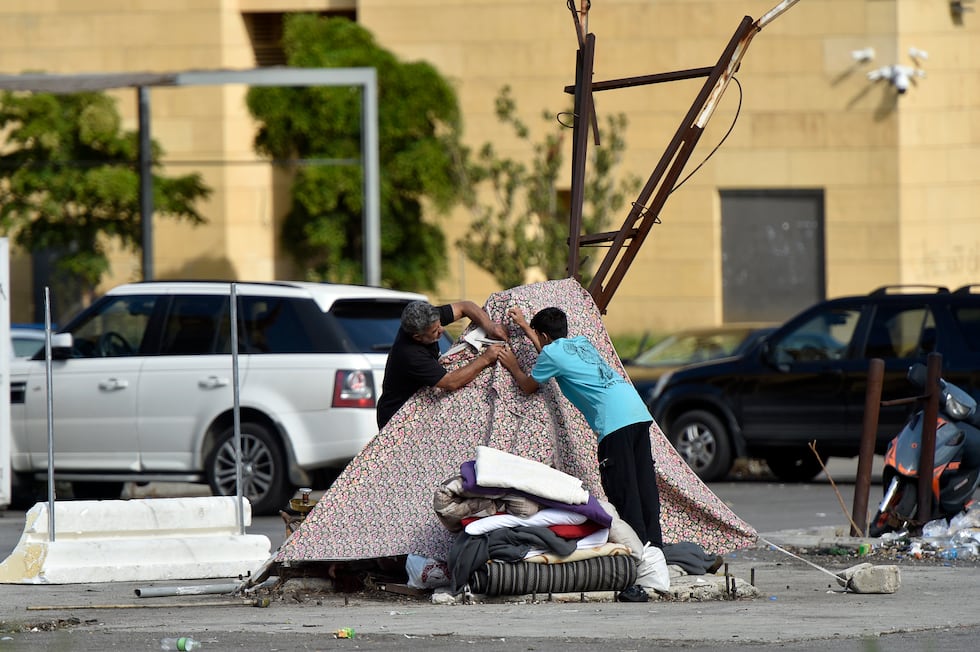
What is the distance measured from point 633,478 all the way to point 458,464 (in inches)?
37.5

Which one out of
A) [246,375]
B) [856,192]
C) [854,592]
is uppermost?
[856,192]

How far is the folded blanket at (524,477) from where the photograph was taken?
330 inches

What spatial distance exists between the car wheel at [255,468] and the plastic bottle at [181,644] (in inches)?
216

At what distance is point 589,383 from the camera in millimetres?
8820

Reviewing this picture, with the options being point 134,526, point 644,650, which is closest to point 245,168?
point 134,526

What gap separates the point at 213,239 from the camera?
3394cm

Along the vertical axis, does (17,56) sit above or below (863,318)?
above

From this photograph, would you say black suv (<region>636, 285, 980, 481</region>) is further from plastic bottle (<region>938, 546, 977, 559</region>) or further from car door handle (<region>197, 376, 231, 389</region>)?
car door handle (<region>197, 376, 231, 389</region>)

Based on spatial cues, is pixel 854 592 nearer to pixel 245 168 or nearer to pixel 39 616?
pixel 39 616

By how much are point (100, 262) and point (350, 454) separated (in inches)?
714

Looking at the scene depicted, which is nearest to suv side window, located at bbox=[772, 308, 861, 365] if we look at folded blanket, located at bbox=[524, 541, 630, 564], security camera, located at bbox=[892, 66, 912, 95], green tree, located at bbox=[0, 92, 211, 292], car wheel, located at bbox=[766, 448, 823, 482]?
car wheel, located at bbox=[766, 448, 823, 482]

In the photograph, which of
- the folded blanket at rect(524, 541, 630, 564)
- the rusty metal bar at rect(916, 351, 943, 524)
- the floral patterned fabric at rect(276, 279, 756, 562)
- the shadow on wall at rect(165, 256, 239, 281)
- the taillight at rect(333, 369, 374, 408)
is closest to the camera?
the folded blanket at rect(524, 541, 630, 564)

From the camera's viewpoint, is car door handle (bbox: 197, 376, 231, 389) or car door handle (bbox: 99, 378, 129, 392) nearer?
car door handle (bbox: 197, 376, 231, 389)

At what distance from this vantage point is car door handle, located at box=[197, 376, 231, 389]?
509 inches
